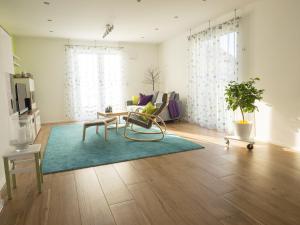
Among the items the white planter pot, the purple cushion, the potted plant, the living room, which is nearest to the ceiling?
the living room

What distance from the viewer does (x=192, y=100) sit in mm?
5734

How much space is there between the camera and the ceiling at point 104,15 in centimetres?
374

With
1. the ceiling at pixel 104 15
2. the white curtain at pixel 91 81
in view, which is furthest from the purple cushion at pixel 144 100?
the ceiling at pixel 104 15

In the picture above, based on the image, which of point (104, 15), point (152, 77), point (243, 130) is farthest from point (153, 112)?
point (152, 77)

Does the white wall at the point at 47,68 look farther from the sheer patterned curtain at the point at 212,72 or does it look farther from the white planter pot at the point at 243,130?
the white planter pot at the point at 243,130

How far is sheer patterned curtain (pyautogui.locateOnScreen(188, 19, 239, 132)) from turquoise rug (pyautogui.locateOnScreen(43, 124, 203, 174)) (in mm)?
1240

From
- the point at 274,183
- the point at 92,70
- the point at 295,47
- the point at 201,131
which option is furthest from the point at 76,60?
the point at 274,183

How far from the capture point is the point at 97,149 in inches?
142

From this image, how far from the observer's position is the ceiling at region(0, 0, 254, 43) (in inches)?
147

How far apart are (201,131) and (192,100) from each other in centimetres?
116

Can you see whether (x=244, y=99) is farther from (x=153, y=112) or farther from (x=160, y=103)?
(x=160, y=103)

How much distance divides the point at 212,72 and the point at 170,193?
3501 mm

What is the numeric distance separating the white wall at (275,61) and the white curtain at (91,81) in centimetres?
413

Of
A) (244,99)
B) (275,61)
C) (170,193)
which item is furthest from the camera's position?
(275,61)
